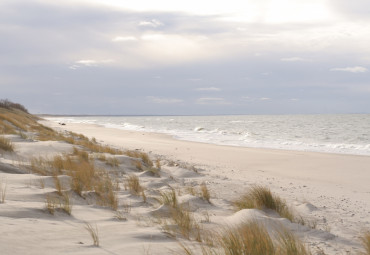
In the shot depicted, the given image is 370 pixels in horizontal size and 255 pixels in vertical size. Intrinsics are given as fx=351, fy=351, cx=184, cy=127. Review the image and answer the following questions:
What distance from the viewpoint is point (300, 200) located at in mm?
6371

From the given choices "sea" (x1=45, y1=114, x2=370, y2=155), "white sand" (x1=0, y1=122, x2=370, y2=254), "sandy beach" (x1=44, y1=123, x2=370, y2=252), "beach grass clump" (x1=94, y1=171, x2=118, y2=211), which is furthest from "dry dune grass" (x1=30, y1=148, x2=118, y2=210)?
"sea" (x1=45, y1=114, x2=370, y2=155)

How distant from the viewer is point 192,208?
5062 millimetres

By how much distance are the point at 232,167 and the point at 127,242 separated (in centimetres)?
832

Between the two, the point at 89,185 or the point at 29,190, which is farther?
the point at 89,185

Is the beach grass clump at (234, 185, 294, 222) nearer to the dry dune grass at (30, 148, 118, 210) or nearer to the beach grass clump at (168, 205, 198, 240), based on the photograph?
the beach grass clump at (168, 205, 198, 240)

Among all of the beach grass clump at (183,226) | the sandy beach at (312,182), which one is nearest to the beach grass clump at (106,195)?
the beach grass clump at (183,226)

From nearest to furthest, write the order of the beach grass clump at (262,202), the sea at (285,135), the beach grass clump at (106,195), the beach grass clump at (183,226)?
the beach grass clump at (183,226) → the beach grass clump at (106,195) → the beach grass clump at (262,202) → the sea at (285,135)

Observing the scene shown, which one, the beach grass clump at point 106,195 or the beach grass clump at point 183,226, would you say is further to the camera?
the beach grass clump at point 106,195

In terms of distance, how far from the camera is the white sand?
9.07 feet

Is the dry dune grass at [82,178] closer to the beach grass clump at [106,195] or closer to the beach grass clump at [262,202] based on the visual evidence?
the beach grass clump at [106,195]

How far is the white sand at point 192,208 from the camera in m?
2.76

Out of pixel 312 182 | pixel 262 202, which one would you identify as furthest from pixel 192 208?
pixel 312 182

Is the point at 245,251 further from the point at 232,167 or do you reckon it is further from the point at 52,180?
the point at 232,167

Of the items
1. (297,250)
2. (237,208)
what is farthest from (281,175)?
(297,250)
